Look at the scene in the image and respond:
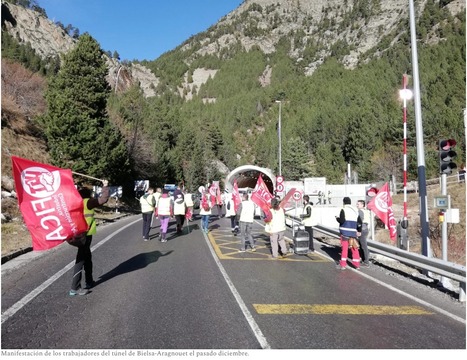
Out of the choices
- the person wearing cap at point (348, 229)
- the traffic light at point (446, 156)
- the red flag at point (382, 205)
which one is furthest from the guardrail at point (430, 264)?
the red flag at point (382, 205)

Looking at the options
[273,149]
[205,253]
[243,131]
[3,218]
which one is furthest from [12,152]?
[243,131]

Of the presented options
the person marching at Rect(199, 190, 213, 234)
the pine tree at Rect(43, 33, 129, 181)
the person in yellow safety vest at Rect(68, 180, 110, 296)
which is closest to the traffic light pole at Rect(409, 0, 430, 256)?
A: the person in yellow safety vest at Rect(68, 180, 110, 296)

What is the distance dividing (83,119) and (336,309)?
980 inches

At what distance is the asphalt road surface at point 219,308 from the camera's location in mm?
4715

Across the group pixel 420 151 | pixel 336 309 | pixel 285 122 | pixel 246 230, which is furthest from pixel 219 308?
pixel 285 122

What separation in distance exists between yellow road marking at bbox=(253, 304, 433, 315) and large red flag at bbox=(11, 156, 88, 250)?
342cm

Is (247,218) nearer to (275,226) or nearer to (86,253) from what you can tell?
(275,226)

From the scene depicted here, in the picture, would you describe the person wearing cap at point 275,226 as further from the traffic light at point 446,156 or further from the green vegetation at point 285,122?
the green vegetation at point 285,122

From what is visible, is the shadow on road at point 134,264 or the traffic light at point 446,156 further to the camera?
the traffic light at point 446,156

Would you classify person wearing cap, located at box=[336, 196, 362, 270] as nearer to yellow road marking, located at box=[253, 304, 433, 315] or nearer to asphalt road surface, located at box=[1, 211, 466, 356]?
asphalt road surface, located at box=[1, 211, 466, 356]

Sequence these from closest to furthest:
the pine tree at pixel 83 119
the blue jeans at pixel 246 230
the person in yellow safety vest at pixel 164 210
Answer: the blue jeans at pixel 246 230
the person in yellow safety vest at pixel 164 210
the pine tree at pixel 83 119

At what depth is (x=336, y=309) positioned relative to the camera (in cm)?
609

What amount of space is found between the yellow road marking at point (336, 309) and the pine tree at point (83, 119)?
72.4ft

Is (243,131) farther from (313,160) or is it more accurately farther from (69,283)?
(69,283)
